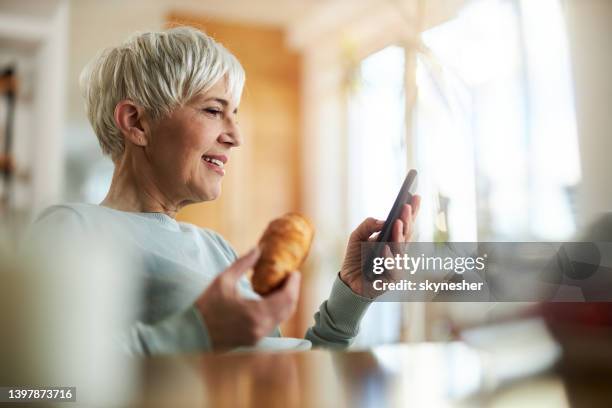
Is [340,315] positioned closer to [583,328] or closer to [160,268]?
[160,268]

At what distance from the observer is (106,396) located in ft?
1.64

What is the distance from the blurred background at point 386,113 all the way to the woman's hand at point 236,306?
118mm

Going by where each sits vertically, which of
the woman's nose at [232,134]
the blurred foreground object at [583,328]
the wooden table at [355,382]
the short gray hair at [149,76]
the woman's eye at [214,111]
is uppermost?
the short gray hair at [149,76]

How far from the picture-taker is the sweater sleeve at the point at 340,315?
24.0 inches

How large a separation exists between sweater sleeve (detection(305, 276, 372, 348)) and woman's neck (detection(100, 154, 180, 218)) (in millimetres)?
188

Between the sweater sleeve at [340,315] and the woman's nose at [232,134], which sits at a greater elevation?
the woman's nose at [232,134]

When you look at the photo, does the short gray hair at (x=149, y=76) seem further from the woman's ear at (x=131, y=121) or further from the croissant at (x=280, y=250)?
the croissant at (x=280, y=250)

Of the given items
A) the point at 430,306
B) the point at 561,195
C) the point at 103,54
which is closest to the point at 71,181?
the point at 103,54

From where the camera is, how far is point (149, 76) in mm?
529

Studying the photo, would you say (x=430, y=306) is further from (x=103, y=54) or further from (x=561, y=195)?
(x=103, y=54)

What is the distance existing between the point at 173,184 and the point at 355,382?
24cm

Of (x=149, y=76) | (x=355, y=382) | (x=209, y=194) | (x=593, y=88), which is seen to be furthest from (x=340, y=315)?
(x=593, y=88)

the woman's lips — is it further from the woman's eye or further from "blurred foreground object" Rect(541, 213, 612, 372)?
"blurred foreground object" Rect(541, 213, 612, 372)

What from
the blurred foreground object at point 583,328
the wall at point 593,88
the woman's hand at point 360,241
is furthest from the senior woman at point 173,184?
the wall at point 593,88
